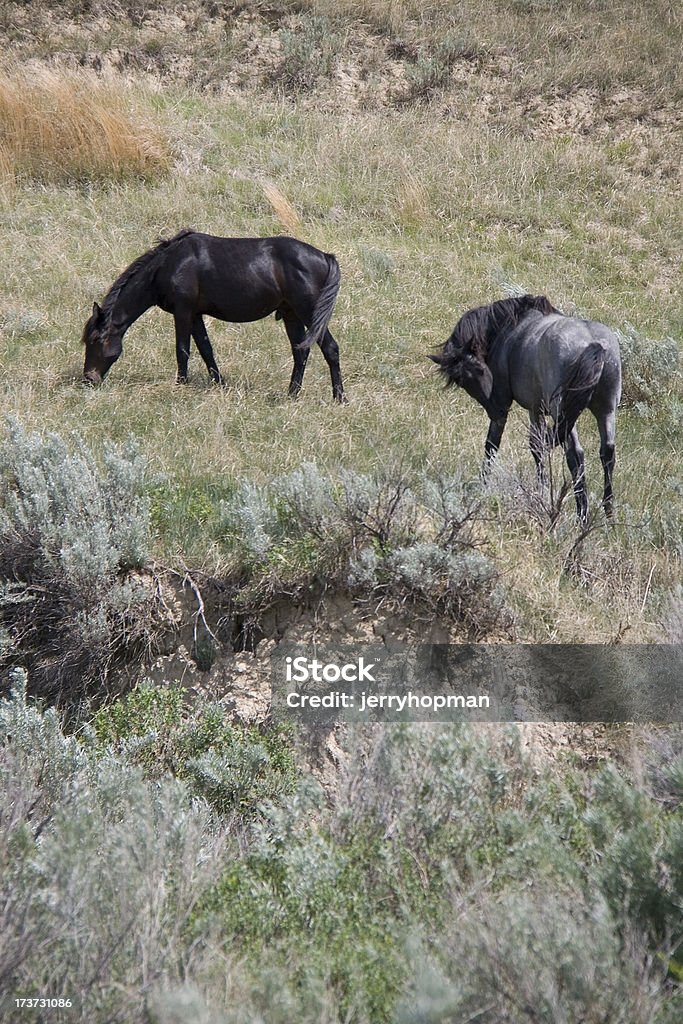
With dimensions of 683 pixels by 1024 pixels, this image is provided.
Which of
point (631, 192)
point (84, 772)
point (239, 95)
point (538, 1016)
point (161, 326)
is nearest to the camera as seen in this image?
point (538, 1016)

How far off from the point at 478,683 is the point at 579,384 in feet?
7.87

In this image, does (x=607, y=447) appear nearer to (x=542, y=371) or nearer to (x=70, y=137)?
(x=542, y=371)

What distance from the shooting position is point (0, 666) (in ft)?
18.5

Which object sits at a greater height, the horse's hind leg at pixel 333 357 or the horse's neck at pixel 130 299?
the horse's neck at pixel 130 299

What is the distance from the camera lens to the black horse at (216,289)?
9734mm

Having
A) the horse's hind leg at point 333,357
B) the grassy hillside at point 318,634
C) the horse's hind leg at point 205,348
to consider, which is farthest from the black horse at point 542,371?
the horse's hind leg at point 205,348

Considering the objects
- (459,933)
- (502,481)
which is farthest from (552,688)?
(459,933)

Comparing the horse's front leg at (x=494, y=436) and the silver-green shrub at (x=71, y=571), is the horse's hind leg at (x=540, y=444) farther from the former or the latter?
the silver-green shrub at (x=71, y=571)

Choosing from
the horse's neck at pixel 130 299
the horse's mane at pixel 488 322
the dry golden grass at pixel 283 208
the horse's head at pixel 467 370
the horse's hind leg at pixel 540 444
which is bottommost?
the dry golden grass at pixel 283 208

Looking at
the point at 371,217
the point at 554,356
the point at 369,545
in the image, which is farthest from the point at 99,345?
the point at 371,217

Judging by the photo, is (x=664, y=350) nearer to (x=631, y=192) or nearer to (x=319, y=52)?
(x=631, y=192)

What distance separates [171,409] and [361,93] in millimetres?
11328

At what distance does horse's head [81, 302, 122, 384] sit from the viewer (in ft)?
32.2

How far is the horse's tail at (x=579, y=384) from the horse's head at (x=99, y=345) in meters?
4.77
